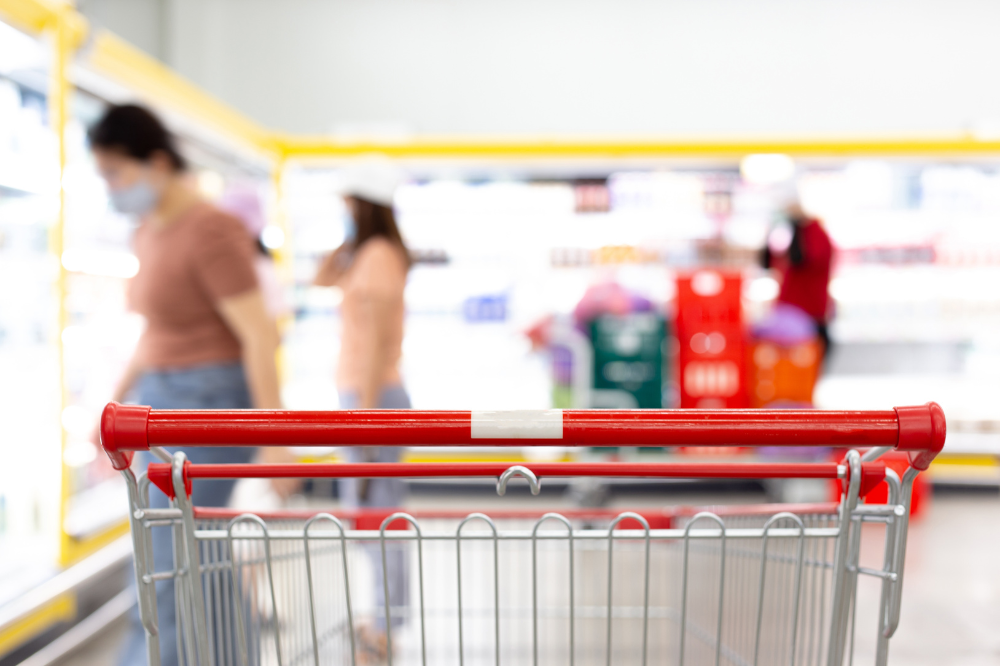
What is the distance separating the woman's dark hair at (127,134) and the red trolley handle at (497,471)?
1.13 meters

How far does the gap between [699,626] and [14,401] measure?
260cm

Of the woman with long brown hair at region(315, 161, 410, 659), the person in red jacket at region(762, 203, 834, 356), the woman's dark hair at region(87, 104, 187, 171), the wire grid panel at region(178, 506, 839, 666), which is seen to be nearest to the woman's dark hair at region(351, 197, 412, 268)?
the woman with long brown hair at region(315, 161, 410, 659)

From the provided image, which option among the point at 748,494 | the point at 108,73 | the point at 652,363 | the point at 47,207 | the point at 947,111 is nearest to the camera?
the point at 47,207

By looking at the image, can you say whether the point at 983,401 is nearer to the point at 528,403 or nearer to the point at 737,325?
the point at 737,325

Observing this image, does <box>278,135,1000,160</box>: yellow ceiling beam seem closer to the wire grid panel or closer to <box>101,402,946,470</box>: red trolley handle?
the wire grid panel

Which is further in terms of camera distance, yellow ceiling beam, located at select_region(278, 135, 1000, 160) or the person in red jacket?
yellow ceiling beam, located at select_region(278, 135, 1000, 160)

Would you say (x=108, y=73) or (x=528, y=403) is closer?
(x=108, y=73)

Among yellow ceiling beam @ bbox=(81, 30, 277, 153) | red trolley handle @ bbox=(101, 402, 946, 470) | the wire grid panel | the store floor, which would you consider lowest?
the store floor

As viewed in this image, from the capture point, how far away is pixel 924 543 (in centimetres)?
358

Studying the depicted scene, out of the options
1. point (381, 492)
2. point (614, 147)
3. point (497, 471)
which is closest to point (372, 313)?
point (381, 492)

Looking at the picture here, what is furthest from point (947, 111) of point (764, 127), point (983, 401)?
point (983, 401)

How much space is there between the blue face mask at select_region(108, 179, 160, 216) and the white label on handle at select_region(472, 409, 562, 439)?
129 cm

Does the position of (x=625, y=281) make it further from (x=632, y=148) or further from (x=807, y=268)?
(x=807, y=268)

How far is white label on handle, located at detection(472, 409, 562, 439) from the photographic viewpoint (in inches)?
31.9
